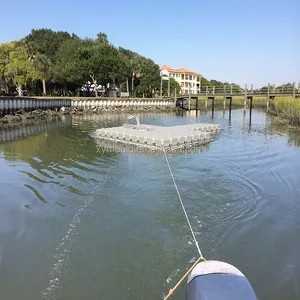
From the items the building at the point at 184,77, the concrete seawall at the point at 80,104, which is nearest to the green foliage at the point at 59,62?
the concrete seawall at the point at 80,104

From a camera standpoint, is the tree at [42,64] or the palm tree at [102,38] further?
the palm tree at [102,38]

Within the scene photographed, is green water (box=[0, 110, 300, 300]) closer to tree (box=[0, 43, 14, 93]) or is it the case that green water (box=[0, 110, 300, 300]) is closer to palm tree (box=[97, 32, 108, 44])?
tree (box=[0, 43, 14, 93])

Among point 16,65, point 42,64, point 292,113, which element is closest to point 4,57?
point 16,65

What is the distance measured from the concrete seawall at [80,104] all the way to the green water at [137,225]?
21.6 meters

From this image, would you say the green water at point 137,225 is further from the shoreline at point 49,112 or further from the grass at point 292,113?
the shoreline at point 49,112

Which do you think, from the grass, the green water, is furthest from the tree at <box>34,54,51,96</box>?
the green water

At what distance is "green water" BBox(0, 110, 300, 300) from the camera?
5172 millimetres

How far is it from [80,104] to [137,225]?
4240cm

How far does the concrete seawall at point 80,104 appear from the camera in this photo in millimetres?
32781

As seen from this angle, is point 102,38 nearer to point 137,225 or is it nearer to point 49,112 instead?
point 49,112

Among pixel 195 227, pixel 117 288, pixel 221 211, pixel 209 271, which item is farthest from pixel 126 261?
pixel 221 211

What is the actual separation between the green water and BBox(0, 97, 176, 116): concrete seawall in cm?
2156

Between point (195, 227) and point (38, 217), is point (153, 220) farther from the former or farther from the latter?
point (38, 217)

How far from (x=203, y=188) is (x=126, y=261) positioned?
4.56 m
